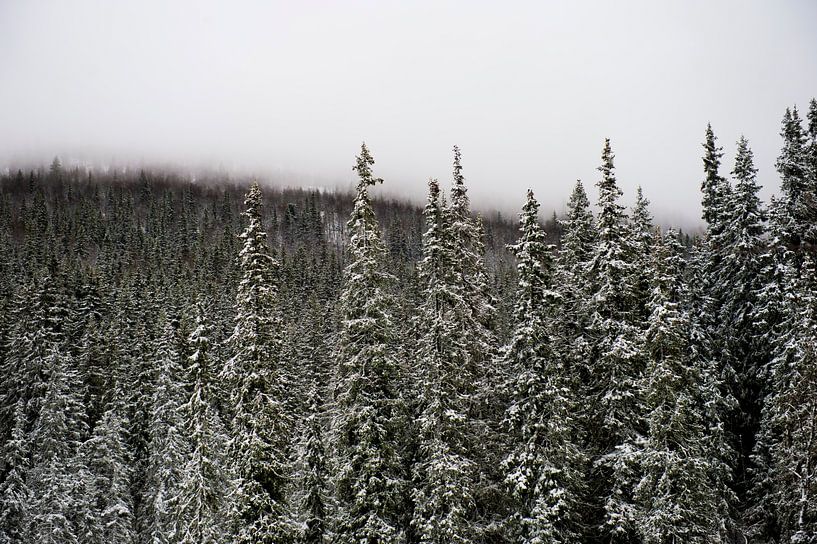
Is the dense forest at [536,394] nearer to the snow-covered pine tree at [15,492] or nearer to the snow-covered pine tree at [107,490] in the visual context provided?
the snow-covered pine tree at [107,490]

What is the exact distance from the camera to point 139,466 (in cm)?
4016

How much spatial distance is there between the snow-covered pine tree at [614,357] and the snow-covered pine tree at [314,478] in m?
12.6

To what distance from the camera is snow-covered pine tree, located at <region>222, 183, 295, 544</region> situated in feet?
68.4

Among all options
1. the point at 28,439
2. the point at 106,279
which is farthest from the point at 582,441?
the point at 106,279

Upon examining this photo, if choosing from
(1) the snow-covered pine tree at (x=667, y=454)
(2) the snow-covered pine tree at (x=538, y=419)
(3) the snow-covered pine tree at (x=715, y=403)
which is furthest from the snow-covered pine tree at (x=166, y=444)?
(3) the snow-covered pine tree at (x=715, y=403)

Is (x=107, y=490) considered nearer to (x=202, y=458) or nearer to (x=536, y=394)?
(x=202, y=458)

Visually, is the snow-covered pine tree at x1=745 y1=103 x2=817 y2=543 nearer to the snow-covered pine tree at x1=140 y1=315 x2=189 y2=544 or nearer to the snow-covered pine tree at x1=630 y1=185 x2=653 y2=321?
the snow-covered pine tree at x1=630 y1=185 x2=653 y2=321

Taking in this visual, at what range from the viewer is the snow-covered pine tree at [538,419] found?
20422 mm

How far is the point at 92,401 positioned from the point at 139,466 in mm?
13094

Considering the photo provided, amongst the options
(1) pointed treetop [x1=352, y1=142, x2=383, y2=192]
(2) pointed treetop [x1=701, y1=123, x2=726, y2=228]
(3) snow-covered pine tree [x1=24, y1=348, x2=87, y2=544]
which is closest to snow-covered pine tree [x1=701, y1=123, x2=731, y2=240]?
(2) pointed treetop [x1=701, y1=123, x2=726, y2=228]

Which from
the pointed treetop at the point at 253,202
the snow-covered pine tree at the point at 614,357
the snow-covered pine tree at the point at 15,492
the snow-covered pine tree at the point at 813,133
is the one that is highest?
the snow-covered pine tree at the point at 813,133

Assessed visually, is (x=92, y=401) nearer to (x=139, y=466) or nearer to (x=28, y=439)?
(x=28, y=439)

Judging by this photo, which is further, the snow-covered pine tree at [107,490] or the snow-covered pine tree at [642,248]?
the snow-covered pine tree at [107,490]

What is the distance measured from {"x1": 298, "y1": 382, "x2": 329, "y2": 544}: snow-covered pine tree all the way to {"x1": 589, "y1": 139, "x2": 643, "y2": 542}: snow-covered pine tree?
12640mm
